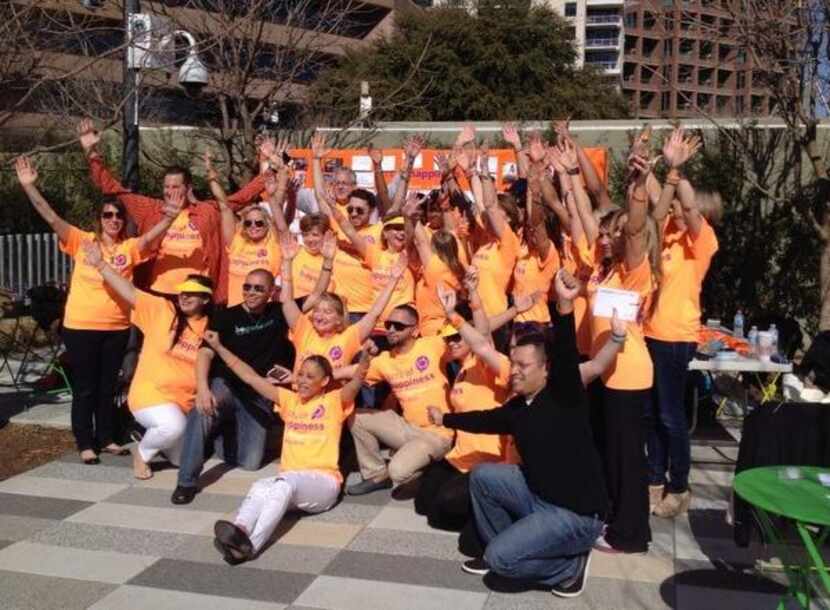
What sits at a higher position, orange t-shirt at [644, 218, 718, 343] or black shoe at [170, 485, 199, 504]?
orange t-shirt at [644, 218, 718, 343]

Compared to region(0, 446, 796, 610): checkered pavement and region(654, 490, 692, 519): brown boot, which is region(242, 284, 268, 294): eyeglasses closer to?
region(0, 446, 796, 610): checkered pavement

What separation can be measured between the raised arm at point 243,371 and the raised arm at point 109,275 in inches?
26.3

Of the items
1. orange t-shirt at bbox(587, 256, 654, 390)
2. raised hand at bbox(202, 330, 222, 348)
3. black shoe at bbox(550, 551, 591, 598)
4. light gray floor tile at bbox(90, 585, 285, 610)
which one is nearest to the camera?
light gray floor tile at bbox(90, 585, 285, 610)

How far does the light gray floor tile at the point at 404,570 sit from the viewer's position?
4.21m

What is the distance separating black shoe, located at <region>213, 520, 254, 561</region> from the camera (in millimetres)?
4312

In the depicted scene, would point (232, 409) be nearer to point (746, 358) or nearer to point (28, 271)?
point (746, 358)

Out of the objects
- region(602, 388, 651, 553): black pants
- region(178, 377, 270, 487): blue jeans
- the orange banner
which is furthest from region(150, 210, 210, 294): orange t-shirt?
region(602, 388, 651, 553): black pants

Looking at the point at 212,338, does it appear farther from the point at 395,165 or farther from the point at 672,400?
the point at 395,165

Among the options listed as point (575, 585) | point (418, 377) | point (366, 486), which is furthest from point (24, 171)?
point (575, 585)

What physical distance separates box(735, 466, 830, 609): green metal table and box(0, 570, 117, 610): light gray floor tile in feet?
9.40

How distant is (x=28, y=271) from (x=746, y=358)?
9821mm

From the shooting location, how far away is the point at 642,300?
186 inches

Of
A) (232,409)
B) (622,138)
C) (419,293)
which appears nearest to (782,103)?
(622,138)

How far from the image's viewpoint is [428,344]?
5637 millimetres
